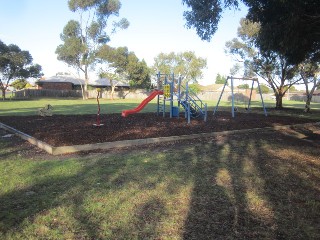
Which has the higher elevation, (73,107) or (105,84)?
(105,84)

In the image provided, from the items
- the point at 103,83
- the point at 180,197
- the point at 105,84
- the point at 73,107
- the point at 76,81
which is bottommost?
the point at 180,197

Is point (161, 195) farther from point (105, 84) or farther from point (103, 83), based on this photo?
point (103, 83)

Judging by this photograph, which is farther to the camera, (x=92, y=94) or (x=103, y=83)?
(x=103, y=83)

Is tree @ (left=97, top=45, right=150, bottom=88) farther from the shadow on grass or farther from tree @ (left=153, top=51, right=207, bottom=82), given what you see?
the shadow on grass

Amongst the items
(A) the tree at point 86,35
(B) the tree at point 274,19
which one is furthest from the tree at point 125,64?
(B) the tree at point 274,19

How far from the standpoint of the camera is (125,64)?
5691cm

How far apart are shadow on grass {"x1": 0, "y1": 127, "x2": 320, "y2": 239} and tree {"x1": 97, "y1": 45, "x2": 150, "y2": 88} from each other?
4824cm

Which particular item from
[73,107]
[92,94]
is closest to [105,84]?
[92,94]

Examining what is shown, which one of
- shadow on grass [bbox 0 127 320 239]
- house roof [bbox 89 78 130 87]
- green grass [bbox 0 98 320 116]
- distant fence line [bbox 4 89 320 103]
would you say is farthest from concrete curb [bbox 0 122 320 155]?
house roof [bbox 89 78 130 87]

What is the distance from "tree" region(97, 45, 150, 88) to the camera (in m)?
53.7

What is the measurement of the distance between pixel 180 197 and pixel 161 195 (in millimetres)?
331

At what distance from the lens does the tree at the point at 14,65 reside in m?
47.5

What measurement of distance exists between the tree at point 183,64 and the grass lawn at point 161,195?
81407 millimetres

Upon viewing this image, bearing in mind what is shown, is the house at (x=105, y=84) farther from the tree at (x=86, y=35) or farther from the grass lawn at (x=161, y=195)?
the grass lawn at (x=161, y=195)
